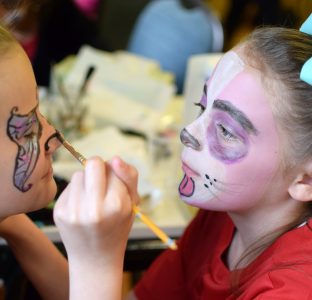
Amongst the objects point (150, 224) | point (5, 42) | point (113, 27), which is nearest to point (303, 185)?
point (150, 224)

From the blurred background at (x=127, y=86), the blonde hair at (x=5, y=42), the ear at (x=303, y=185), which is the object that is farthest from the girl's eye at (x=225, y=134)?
the blonde hair at (x=5, y=42)

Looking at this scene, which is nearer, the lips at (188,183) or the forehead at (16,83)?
the forehead at (16,83)

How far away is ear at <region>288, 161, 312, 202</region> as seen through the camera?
2.67 feet

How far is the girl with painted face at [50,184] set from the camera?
0.67 meters

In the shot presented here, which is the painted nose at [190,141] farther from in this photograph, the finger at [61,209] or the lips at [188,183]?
the finger at [61,209]

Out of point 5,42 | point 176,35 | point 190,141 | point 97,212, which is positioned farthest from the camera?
point 176,35

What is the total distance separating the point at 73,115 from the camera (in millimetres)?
1545

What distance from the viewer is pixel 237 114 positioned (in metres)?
0.81

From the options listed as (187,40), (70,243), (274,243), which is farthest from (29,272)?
(187,40)

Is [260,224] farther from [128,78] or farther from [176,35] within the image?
[176,35]

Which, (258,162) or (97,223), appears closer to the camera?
(97,223)

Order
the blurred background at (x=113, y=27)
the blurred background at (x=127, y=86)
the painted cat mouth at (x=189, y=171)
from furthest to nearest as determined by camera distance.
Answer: the blurred background at (x=113, y=27) < the blurred background at (x=127, y=86) < the painted cat mouth at (x=189, y=171)

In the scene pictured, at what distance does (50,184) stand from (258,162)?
1.13 feet

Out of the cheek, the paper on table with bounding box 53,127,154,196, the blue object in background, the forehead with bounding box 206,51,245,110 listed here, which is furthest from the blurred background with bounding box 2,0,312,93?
the cheek
